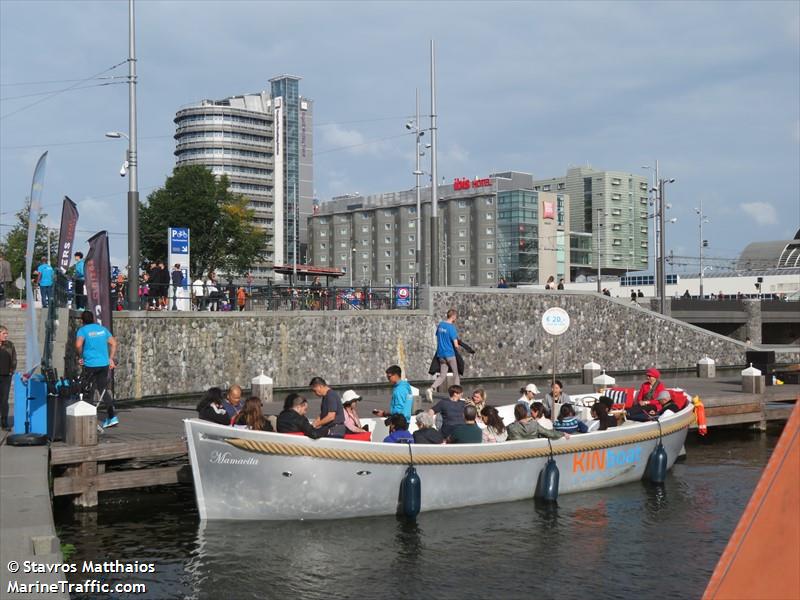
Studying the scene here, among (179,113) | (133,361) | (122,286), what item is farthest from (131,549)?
(179,113)

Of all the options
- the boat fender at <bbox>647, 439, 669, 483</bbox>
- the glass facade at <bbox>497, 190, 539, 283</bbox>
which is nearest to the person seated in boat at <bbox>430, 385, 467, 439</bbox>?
the boat fender at <bbox>647, 439, 669, 483</bbox>

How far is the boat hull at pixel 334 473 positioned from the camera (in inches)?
506

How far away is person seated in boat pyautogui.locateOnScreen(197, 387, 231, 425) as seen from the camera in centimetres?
1417

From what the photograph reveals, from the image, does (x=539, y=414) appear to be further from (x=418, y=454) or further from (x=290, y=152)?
(x=290, y=152)

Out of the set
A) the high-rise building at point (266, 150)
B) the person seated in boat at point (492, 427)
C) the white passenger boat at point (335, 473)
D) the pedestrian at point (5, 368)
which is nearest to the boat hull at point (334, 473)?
the white passenger boat at point (335, 473)

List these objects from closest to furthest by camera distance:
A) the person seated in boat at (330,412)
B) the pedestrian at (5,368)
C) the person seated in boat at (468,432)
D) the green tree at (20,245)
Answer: the person seated in boat at (330,412)
the person seated in boat at (468,432)
the pedestrian at (5,368)
the green tree at (20,245)

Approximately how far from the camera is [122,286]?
3086 cm

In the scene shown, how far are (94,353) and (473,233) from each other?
108 m

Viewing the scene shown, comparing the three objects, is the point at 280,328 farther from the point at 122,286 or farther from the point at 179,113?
the point at 179,113

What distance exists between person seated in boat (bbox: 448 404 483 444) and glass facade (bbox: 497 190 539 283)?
342 feet

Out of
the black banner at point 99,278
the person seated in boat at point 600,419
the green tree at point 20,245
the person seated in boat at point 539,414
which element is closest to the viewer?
the person seated in boat at point 539,414

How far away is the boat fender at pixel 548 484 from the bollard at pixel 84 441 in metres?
7.51

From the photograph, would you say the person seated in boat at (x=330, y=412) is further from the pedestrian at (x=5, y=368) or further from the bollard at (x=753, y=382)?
the bollard at (x=753, y=382)

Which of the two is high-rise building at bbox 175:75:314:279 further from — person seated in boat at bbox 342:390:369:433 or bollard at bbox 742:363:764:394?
person seated in boat at bbox 342:390:369:433
